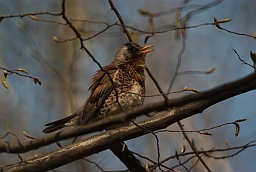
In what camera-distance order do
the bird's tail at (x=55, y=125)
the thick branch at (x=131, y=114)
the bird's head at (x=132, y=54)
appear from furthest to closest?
the bird's head at (x=132, y=54)
the bird's tail at (x=55, y=125)
the thick branch at (x=131, y=114)

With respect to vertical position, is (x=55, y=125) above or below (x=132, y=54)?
below

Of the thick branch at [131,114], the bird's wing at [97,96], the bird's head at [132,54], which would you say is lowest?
the thick branch at [131,114]

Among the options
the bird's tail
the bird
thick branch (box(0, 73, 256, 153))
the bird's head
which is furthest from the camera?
the bird's head

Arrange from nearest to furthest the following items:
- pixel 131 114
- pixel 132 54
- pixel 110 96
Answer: pixel 131 114 → pixel 110 96 → pixel 132 54

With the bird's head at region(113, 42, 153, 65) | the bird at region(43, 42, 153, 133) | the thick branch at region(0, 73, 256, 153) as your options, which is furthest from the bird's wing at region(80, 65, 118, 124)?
the thick branch at region(0, 73, 256, 153)

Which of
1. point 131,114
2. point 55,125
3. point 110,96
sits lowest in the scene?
point 131,114

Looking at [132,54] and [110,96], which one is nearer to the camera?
[110,96]

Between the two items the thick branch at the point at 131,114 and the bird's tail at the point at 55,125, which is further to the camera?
the bird's tail at the point at 55,125

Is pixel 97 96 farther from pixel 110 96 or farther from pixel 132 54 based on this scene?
pixel 132 54

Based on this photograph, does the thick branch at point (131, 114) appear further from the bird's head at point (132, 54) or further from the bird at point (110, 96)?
the bird's head at point (132, 54)

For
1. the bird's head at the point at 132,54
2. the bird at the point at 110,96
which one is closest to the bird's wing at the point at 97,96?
the bird at the point at 110,96

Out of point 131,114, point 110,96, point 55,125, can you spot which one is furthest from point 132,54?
point 131,114

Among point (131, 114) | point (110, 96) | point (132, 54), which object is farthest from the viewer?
point (132, 54)

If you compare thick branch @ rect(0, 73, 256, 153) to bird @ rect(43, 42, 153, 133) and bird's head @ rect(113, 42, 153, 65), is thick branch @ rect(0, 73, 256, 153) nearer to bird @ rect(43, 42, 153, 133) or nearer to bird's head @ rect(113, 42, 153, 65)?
bird @ rect(43, 42, 153, 133)
